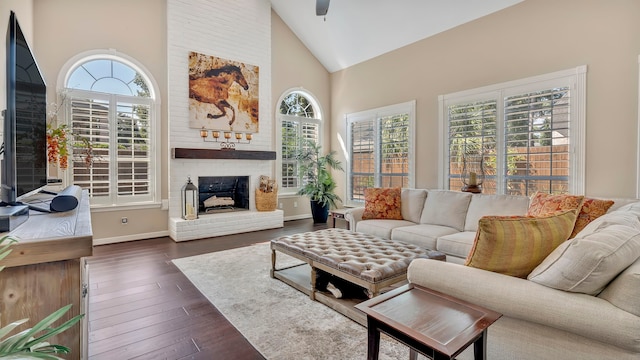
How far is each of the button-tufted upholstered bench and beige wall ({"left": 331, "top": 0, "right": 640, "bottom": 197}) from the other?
2474 millimetres

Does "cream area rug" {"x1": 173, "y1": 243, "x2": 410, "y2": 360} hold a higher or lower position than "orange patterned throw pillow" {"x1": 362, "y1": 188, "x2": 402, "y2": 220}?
lower

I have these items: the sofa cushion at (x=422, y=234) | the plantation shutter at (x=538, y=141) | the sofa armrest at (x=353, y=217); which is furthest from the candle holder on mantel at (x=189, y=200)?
the plantation shutter at (x=538, y=141)

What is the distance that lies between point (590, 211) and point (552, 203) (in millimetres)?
277

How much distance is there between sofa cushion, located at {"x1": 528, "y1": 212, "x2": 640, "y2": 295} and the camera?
1.31 m

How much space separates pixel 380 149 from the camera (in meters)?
6.11

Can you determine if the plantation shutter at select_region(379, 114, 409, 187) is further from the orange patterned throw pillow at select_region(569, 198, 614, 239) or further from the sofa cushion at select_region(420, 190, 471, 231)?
the orange patterned throw pillow at select_region(569, 198, 614, 239)

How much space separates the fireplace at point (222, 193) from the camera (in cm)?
581

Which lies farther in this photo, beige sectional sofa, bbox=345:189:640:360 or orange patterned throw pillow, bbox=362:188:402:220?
orange patterned throw pillow, bbox=362:188:402:220

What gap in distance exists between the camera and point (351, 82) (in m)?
6.67

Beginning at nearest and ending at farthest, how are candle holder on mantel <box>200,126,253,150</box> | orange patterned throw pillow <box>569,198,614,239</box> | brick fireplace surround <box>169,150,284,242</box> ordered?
orange patterned throw pillow <box>569,198,614,239</box> < brick fireplace surround <box>169,150,284,242</box> < candle holder on mantel <box>200,126,253,150</box>

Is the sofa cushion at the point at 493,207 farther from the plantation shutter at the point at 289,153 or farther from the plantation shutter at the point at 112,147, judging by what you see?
the plantation shutter at the point at 112,147

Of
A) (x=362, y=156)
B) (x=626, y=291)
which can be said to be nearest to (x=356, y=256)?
(x=626, y=291)

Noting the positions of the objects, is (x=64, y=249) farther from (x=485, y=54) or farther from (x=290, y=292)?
(x=485, y=54)

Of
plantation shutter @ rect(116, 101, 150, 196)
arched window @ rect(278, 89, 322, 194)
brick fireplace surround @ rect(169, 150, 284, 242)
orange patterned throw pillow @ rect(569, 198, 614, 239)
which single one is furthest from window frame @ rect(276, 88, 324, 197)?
orange patterned throw pillow @ rect(569, 198, 614, 239)
